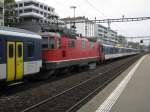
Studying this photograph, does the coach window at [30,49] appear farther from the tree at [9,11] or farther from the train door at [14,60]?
the tree at [9,11]

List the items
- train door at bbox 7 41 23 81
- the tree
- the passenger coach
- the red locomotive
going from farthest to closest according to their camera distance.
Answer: the tree
the red locomotive
train door at bbox 7 41 23 81
the passenger coach

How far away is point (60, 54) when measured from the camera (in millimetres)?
23016

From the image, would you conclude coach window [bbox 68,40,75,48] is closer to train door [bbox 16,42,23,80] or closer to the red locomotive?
the red locomotive

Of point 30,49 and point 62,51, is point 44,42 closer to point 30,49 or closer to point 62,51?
point 62,51

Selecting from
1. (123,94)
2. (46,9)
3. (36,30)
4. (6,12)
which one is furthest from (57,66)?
(46,9)

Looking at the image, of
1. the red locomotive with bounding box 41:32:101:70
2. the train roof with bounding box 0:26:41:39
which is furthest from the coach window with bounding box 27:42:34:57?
the red locomotive with bounding box 41:32:101:70

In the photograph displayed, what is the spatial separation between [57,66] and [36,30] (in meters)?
2.78

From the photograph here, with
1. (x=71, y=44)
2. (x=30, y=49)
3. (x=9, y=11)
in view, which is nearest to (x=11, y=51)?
(x=30, y=49)

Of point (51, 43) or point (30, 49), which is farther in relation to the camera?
point (51, 43)

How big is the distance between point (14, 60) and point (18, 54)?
53cm

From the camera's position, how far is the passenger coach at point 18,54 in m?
15.1

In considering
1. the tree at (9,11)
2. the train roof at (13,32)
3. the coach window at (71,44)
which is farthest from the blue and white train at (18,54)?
the tree at (9,11)

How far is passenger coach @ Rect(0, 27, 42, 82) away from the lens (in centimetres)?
1506

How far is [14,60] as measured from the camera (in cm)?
1592
